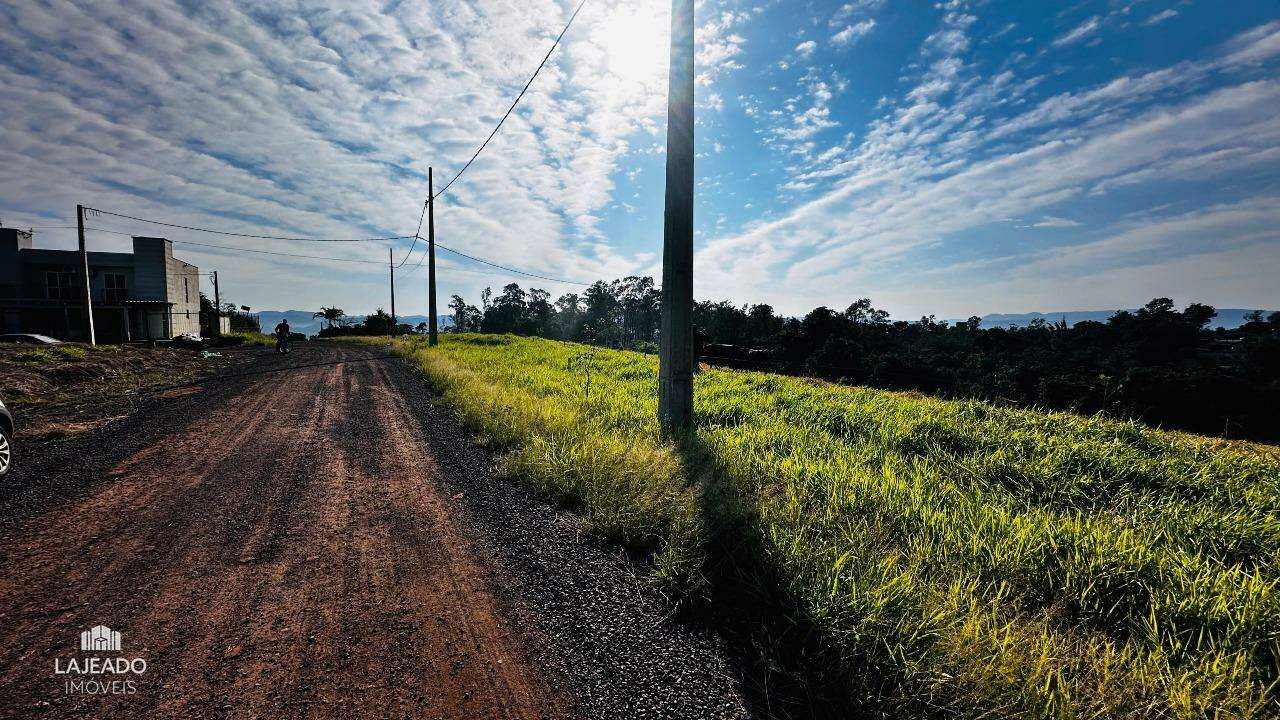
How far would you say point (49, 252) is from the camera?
32.1 metres

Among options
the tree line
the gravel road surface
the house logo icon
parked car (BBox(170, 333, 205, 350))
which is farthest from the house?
the house logo icon

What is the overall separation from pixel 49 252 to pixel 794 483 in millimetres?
54165

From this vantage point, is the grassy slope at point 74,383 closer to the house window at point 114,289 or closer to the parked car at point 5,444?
the parked car at point 5,444

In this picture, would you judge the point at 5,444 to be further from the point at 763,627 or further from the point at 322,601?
the point at 763,627

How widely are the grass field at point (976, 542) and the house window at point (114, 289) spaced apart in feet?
152

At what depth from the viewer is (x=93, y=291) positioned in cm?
3278

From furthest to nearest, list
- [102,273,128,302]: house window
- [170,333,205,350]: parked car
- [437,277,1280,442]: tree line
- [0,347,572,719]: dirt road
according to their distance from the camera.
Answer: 1. [102,273,128,302]: house window
2. [170,333,205,350]: parked car
3. [437,277,1280,442]: tree line
4. [0,347,572,719]: dirt road

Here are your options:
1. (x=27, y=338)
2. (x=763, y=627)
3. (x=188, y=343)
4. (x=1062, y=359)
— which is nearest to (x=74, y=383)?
(x=763, y=627)

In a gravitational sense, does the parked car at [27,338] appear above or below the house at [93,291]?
below

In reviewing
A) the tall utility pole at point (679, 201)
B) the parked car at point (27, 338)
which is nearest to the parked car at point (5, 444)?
the tall utility pole at point (679, 201)

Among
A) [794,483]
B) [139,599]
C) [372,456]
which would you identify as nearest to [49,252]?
[372,456]

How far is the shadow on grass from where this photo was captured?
6.55 feet

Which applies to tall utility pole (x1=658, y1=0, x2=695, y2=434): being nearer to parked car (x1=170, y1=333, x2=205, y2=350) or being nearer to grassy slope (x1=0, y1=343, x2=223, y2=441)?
grassy slope (x1=0, y1=343, x2=223, y2=441)

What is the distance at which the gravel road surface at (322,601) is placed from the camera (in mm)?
1986
